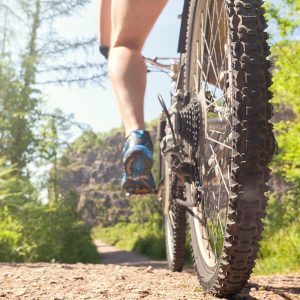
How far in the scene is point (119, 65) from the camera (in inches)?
89.0

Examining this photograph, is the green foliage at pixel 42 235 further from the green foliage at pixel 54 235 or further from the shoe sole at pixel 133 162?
the shoe sole at pixel 133 162

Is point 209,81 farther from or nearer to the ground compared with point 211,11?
nearer to the ground

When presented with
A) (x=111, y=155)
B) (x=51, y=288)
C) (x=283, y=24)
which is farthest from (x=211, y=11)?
(x=111, y=155)

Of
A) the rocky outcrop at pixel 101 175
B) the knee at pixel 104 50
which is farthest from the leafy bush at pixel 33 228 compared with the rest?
the rocky outcrop at pixel 101 175

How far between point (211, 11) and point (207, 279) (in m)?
1.42

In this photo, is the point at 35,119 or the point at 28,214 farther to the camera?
the point at 35,119

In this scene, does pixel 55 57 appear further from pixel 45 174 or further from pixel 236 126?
pixel 236 126

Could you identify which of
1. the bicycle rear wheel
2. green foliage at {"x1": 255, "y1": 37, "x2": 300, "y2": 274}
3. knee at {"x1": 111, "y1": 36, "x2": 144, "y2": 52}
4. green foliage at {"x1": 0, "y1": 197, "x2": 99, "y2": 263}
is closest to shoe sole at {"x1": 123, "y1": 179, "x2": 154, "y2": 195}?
the bicycle rear wheel

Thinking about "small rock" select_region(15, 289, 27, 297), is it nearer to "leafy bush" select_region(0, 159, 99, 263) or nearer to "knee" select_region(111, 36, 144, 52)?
"knee" select_region(111, 36, 144, 52)

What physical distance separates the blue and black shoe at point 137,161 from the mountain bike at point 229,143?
0.15 m

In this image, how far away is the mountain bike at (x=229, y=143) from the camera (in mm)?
1432

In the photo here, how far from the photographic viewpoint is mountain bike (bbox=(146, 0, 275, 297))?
56.4 inches

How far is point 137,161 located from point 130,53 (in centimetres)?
60

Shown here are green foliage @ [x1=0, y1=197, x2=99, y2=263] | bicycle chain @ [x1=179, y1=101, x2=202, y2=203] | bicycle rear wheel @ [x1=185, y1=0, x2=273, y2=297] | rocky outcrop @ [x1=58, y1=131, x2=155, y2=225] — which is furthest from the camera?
rocky outcrop @ [x1=58, y1=131, x2=155, y2=225]
